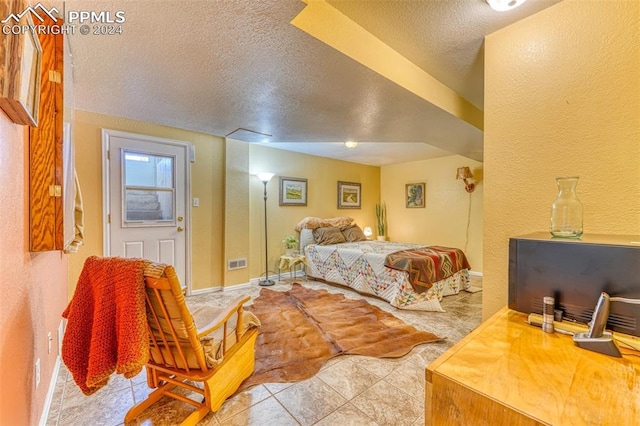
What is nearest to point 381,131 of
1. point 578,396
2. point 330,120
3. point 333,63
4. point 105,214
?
point 330,120

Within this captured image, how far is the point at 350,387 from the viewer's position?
68.1 inches

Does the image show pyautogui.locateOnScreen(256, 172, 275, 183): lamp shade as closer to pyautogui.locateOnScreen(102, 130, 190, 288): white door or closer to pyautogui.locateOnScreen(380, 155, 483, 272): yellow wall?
pyautogui.locateOnScreen(102, 130, 190, 288): white door

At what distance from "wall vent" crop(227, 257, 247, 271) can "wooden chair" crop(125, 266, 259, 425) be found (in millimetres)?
2120

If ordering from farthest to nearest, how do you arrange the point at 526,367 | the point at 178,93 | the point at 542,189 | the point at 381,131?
the point at 381,131 < the point at 178,93 < the point at 542,189 < the point at 526,367

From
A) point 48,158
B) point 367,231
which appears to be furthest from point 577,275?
point 367,231

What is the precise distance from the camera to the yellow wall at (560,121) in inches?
44.8

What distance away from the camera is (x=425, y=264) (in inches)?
128

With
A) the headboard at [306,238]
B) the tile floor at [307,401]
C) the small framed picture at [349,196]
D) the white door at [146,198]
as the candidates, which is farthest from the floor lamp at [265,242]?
the tile floor at [307,401]

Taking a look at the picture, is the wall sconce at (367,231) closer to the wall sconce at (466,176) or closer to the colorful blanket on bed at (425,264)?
the wall sconce at (466,176)

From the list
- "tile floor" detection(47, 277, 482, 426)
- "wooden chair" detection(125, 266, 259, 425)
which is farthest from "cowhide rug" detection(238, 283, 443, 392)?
"wooden chair" detection(125, 266, 259, 425)

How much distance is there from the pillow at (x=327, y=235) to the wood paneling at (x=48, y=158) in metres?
3.54

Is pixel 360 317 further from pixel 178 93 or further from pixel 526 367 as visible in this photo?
pixel 178 93

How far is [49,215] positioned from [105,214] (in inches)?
77.2

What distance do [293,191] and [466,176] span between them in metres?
3.12
